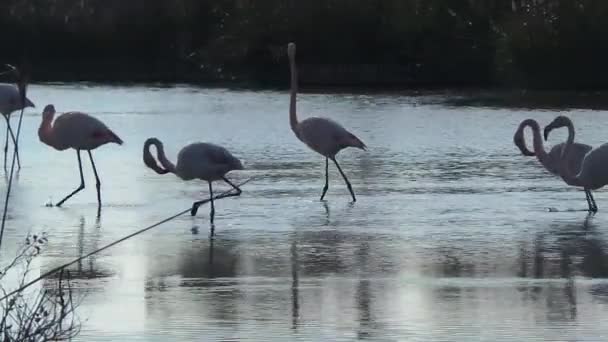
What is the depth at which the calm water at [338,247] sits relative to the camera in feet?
27.3

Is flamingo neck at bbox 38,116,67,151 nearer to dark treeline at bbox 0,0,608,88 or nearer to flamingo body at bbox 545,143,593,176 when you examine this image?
flamingo body at bbox 545,143,593,176

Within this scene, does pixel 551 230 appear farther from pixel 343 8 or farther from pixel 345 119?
pixel 343 8

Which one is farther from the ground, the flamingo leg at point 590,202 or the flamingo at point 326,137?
the flamingo at point 326,137

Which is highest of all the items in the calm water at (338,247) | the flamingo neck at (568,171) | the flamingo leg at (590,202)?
the flamingo neck at (568,171)

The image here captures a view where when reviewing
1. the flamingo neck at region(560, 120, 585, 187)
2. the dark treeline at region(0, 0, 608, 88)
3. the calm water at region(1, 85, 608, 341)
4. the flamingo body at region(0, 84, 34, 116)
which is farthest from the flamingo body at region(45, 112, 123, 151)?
the dark treeline at region(0, 0, 608, 88)

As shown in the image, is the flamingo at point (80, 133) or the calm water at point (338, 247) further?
the flamingo at point (80, 133)

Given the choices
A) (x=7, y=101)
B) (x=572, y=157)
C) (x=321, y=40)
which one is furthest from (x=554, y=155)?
(x=321, y=40)

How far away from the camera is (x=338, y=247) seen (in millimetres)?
11109

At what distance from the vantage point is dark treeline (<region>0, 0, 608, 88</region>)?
36.2 meters

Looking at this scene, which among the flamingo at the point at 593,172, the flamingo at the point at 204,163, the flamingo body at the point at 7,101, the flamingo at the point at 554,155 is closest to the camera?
the flamingo at the point at 593,172

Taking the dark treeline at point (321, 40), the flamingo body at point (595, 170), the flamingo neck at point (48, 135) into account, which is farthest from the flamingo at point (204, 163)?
the dark treeline at point (321, 40)

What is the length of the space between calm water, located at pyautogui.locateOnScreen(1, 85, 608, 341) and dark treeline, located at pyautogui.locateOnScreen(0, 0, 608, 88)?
15.7 meters

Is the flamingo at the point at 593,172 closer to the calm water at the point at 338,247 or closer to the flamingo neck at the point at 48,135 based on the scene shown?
the calm water at the point at 338,247

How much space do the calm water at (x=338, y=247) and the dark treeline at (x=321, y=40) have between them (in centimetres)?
1574
